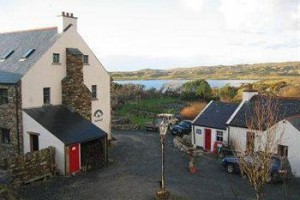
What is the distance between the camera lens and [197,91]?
68.9 meters

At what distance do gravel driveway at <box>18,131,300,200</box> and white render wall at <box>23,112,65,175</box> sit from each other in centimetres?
124

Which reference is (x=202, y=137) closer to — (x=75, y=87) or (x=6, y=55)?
(x=75, y=87)

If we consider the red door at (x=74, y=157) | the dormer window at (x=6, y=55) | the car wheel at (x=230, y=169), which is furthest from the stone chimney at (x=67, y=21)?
the car wheel at (x=230, y=169)

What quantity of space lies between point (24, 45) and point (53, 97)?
5.82 metres

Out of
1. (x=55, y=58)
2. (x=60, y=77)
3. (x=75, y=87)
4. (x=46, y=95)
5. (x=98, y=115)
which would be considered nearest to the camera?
(x=46, y=95)

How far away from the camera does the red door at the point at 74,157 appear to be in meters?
24.8

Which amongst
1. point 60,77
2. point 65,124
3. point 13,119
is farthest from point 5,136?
point 60,77

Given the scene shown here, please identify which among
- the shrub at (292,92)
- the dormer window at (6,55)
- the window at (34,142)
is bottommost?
the window at (34,142)

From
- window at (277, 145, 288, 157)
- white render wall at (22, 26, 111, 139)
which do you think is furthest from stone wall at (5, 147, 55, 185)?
window at (277, 145, 288, 157)

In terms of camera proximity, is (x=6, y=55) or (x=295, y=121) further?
(x=6, y=55)

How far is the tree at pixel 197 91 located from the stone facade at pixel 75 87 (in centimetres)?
3900

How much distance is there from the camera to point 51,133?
24.6 meters

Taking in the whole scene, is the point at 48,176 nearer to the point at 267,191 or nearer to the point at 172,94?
the point at 267,191

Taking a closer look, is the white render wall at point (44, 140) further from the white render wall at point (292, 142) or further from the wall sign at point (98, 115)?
the white render wall at point (292, 142)
